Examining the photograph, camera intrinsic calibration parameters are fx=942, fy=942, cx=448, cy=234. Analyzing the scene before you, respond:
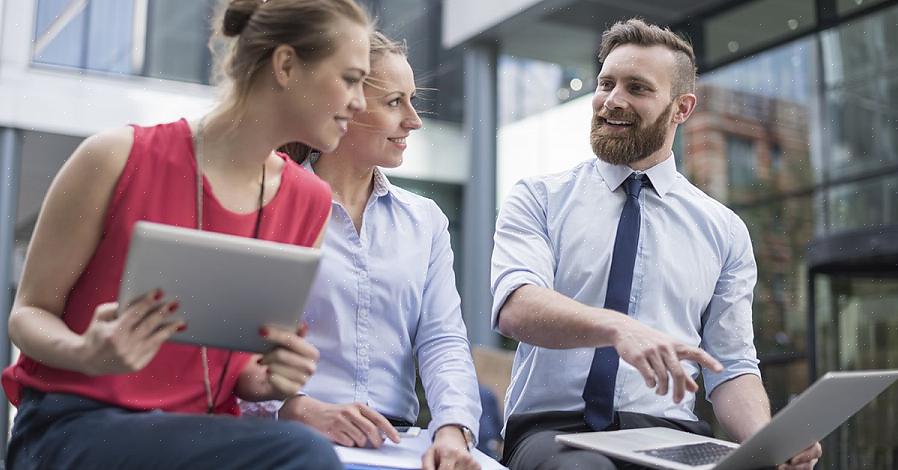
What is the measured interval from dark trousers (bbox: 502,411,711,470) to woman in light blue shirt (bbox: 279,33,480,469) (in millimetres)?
164

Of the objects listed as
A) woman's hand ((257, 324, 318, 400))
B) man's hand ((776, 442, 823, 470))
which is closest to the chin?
woman's hand ((257, 324, 318, 400))

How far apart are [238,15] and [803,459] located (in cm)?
145

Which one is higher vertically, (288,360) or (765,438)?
(288,360)

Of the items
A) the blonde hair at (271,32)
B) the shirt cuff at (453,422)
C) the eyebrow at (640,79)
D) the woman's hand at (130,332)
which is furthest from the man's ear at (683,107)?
the woman's hand at (130,332)

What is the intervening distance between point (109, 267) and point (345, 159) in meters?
0.82

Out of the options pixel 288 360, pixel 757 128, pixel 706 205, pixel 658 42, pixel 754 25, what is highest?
pixel 754 25

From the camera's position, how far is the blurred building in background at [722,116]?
5.77 m

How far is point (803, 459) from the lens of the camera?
6.53 feet

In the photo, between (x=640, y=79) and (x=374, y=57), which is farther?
(x=640, y=79)

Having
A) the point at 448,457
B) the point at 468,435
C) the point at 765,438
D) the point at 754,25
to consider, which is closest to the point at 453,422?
the point at 468,435

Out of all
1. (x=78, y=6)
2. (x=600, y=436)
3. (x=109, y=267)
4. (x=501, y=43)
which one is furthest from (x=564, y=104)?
(x=109, y=267)

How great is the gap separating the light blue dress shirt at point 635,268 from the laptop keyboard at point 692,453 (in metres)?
0.33

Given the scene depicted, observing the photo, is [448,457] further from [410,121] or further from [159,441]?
[410,121]

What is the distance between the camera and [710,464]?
5.61 ft
